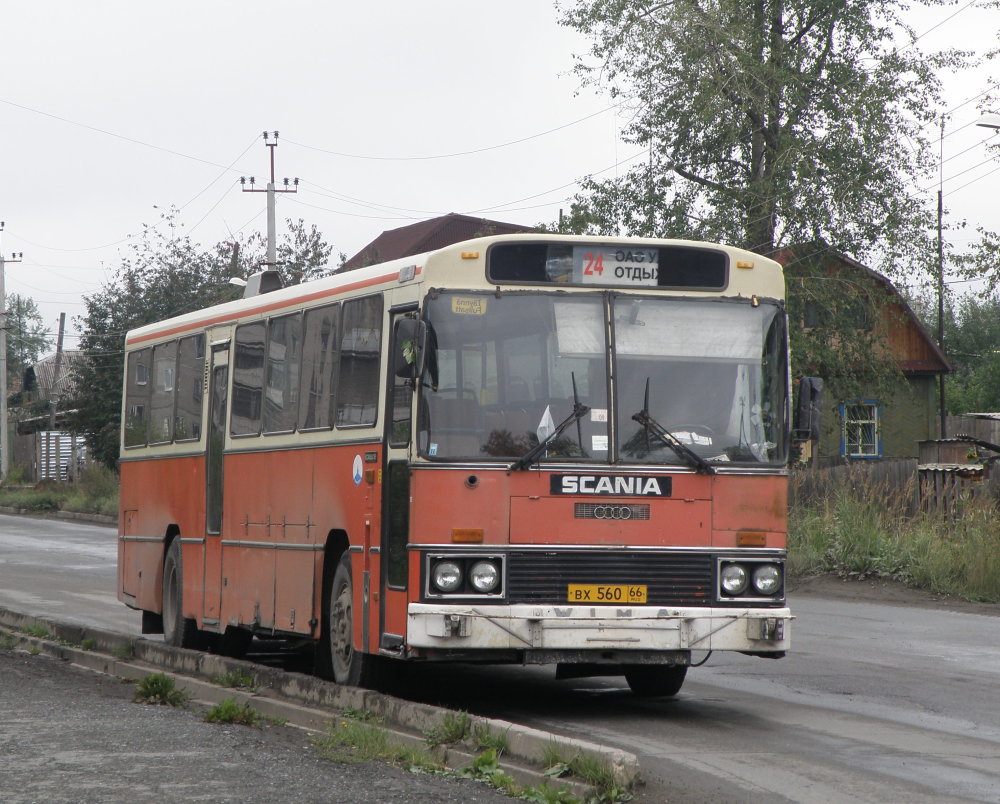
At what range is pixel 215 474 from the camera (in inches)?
549

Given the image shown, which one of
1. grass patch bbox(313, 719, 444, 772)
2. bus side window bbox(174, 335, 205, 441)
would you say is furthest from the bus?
bus side window bbox(174, 335, 205, 441)

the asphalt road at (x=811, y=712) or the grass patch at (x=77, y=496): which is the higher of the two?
the grass patch at (x=77, y=496)

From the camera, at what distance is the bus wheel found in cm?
1131

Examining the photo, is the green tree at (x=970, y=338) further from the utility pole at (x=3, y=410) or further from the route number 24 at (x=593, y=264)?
the route number 24 at (x=593, y=264)

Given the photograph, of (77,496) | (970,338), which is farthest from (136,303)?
(970,338)

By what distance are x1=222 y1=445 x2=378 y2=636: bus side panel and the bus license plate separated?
1.48m

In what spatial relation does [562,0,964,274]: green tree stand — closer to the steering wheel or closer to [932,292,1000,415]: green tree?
the steering wheel

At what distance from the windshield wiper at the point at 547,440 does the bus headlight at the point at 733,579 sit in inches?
52.4

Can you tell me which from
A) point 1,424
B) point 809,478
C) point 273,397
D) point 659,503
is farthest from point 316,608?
point 1,424

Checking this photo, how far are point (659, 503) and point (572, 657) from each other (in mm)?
1096

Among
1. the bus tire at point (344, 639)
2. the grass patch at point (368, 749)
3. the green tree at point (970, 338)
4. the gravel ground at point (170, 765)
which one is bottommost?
the gravel ground at point (170, 765)

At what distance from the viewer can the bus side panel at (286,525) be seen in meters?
11.0

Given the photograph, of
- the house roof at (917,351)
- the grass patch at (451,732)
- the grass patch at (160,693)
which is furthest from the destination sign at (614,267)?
the house roof at (917,351)

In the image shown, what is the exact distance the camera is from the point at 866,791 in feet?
24.9
